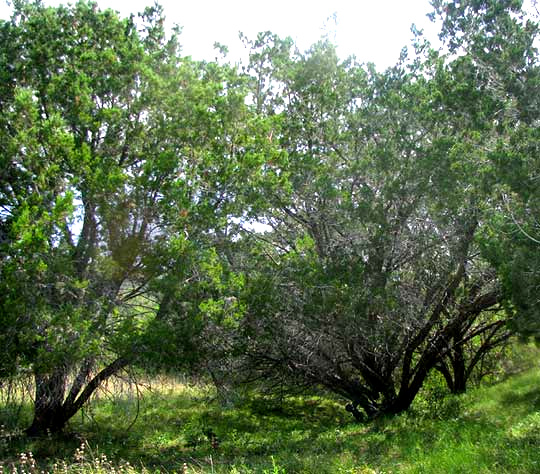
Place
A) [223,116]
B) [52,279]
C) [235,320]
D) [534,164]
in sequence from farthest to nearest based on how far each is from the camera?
[223,116], [235,320], [52,279], [534,164]

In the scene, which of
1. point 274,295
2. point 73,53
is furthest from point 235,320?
point 73,53

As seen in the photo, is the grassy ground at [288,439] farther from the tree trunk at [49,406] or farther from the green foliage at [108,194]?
the green foliage at [108,194]

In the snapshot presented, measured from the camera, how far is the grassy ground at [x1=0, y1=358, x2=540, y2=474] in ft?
25.2

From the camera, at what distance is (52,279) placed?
8.82 m

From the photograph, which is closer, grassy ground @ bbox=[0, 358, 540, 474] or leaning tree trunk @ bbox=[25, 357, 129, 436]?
grassy ground @ bbox=[0, 358, 540, 474]

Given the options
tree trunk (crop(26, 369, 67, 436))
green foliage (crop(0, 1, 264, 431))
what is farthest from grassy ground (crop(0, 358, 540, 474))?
green foliage (crop(0, 1, 264, 431))

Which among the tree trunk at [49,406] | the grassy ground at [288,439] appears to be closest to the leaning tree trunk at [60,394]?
the tree trunk at [49,406]

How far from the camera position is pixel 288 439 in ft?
40.1

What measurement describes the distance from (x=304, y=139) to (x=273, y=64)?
2096 mm

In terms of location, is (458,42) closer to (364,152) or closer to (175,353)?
(364,152)

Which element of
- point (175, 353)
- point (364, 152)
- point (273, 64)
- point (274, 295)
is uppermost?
point (273, 64)

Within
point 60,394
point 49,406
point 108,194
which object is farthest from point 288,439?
point 108,194

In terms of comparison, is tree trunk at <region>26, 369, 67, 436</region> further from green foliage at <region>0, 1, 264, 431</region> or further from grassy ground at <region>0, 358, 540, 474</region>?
grassy ground at <region>0, 358, 540, 474</region>

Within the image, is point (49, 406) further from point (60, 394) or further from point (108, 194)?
point (108, 194)
